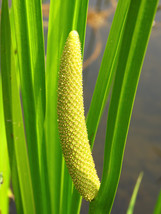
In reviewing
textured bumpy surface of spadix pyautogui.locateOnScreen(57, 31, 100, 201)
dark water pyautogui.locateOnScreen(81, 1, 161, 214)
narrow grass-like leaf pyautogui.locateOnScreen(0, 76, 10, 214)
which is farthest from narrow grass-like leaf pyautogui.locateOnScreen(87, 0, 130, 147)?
dark water pyautogui.locateOnScreen(81, 1, 161, 214)

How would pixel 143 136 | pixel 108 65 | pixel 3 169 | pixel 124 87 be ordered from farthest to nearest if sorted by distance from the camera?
1. pixel 143 136
2. pixel 3 169
3. pixel 108 65
4. pixel 124 87

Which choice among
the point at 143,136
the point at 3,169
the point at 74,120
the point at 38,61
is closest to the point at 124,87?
the point at 74,120

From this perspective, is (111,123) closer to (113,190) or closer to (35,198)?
(113,190)

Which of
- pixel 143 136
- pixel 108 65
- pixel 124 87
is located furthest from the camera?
pixel 143 136

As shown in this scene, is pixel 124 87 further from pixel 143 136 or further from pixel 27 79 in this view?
pixel 143 136

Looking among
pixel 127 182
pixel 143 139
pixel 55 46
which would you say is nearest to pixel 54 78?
pixel 55 46

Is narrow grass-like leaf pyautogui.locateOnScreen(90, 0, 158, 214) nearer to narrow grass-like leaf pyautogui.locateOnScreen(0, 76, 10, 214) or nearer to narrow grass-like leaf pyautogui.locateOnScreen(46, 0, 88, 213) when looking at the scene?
narrow grass-like leaf pyautogui.locateOnScreen(46, 0, 88, 213)
